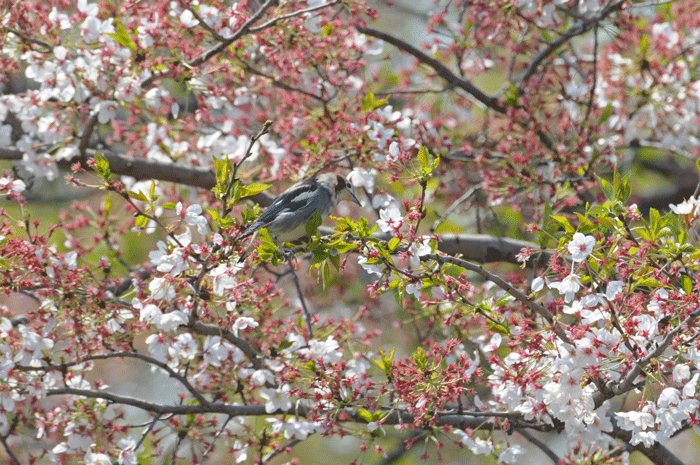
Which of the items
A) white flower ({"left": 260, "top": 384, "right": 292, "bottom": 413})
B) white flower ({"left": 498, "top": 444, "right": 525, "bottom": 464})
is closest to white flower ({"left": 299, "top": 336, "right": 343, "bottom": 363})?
white flower ({"left": 260, "top": 384, "right": 292, "bottom": 413})

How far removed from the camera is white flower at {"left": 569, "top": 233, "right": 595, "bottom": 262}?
247cm

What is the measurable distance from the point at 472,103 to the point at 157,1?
109 inches

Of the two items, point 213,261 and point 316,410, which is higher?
point 213,261

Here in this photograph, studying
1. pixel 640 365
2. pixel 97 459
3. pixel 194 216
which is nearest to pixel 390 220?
pixel 194 216

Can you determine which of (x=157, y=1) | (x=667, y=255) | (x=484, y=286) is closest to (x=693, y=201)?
(x=667, y=255)

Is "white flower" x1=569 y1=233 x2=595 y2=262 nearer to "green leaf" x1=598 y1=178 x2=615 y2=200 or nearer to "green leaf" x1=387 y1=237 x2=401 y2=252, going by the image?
"green leaf" x1=598 y1=178 x2=615 y2=200

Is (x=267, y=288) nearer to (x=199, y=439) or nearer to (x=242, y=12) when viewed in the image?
(x=199, y=439)

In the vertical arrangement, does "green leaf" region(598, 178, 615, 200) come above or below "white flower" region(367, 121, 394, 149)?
below

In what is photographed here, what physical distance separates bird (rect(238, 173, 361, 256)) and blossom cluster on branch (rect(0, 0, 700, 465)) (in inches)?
5.0

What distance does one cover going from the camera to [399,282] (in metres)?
2.71

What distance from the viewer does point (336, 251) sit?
8.84 ft

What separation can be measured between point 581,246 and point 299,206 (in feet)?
4.76

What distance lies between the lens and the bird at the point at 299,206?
3.15m

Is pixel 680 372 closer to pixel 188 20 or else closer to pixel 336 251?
pixel 336 251
